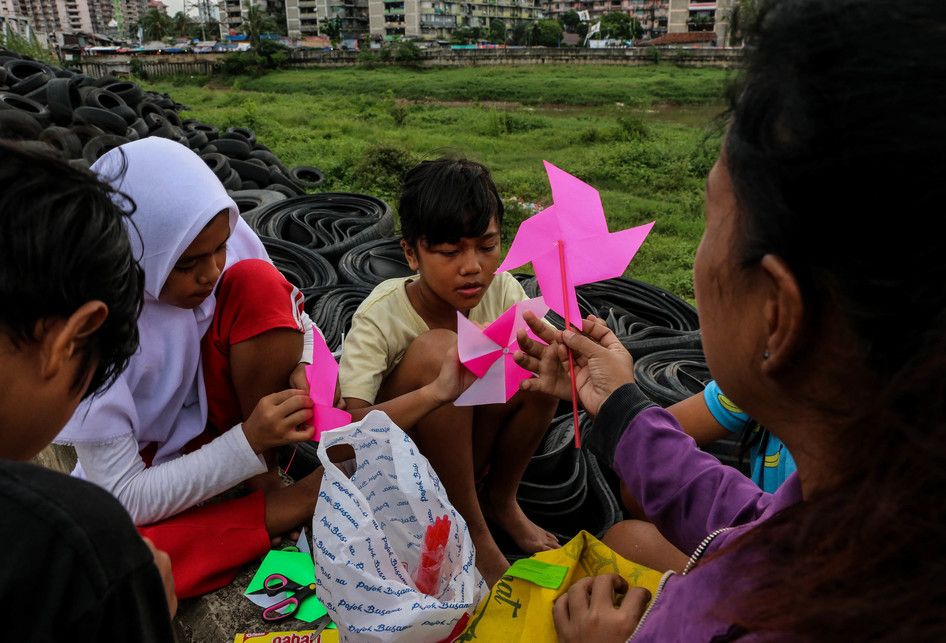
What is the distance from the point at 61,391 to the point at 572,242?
1.06 metres

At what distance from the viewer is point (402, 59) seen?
123 ft

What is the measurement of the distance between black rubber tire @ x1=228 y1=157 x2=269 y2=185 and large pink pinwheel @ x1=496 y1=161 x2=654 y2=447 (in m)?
5.44

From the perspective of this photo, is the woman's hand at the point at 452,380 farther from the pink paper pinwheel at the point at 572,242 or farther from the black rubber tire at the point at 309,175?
the black rubber tire at the point at 309,175

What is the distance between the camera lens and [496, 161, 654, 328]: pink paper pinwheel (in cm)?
155

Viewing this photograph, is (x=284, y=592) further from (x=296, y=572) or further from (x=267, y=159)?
(x=267, y=159)

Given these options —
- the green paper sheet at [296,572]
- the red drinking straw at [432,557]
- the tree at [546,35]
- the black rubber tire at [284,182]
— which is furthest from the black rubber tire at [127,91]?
the tree at [546,35]

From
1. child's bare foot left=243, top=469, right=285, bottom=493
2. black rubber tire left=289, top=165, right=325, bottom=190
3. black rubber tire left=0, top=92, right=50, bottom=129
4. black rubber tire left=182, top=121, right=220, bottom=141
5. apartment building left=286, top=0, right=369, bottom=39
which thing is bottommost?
child's bare foot left=243, top=469, right=285, bottom=493

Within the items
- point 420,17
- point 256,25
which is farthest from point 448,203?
point 420,17

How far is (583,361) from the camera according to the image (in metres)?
1.47

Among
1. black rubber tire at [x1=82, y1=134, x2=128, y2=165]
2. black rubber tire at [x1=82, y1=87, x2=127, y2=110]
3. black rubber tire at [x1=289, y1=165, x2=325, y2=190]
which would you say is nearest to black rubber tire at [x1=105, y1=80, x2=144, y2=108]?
black rubber tire at [x1=82, y1=87, x2=127, y2=110]

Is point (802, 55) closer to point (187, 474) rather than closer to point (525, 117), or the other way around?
point (187, 474)

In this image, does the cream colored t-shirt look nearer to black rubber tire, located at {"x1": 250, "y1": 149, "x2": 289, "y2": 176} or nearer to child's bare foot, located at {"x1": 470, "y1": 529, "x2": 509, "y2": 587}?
child's bare foot, located at {"x1": 470, "y1": 529, "x2": 509, "y2": 587}

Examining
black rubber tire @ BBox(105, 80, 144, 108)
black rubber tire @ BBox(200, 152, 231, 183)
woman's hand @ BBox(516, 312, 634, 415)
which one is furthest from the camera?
black rubber tire @ BBox(105, 80, 144, 108)

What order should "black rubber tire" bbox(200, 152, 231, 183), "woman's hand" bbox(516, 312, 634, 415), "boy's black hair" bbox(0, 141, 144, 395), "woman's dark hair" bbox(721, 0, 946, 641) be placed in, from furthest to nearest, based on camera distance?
"black rubber tire" bbox(200, 152, 231, 183) → "woman's hand" bbox(516, 312, 634, 415) → "boy's black hair" bbox(0, 141, 144, 395) → "woman's dark hair" bbox(721, 0, 946, 641)
